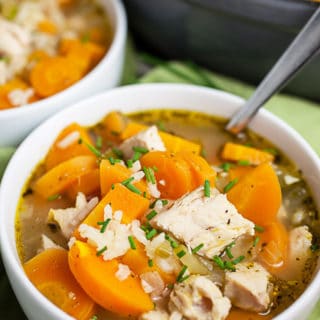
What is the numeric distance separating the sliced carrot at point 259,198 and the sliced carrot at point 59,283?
0.46 metres

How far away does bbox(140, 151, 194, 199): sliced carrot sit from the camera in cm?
174

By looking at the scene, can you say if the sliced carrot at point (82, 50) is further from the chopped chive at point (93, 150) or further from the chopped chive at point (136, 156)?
the chopped chive at point (136, 156)

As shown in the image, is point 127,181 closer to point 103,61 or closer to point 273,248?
point 273,248

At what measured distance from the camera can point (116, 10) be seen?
2504 mm

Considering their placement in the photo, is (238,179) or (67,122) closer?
(238,179)

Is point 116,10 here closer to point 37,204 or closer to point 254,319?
point 37,204

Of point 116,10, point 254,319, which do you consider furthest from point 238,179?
point 116,10

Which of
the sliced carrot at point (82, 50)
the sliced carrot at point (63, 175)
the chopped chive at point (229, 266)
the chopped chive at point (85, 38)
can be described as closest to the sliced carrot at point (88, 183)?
the sliced carrot at point (63, 175)

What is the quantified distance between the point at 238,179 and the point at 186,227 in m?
0.32

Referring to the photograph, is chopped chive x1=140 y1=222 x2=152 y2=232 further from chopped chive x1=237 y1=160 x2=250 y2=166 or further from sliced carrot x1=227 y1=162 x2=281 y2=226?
chopped chive x1=237 y1=160 x2=250 y2=166

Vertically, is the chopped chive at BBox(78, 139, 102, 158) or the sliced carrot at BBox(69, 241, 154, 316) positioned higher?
the sliced carrot at BBox(69, 241, 154, 316)

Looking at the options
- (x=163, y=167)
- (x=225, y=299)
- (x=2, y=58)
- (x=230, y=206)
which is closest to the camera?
(x=225, y=299)

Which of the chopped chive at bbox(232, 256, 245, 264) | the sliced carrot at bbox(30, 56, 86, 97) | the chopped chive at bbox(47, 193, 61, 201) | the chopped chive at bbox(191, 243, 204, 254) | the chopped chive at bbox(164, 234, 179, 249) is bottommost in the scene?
the sliced carrot at bbox(30, 56, 86, 97)

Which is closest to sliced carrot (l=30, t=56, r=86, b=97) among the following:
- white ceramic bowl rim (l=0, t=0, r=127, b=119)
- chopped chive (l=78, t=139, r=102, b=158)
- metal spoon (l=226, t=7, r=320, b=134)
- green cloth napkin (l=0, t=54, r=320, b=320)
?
white ceramic bowl rim (l=0, t=0, r=127, b=119)
